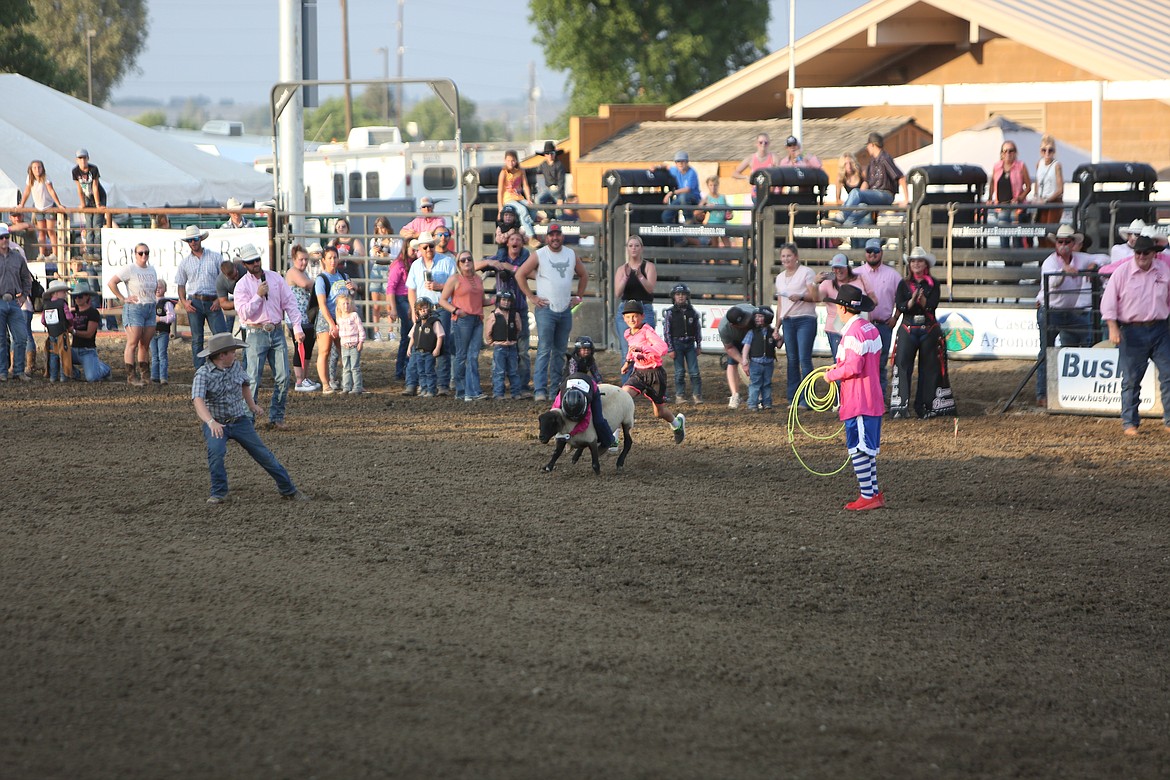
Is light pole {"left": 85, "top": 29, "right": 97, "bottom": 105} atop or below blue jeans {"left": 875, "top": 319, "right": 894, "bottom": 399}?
atop

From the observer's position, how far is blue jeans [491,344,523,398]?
54.5ft

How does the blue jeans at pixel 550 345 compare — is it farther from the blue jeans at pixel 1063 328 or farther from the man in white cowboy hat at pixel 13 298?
the man in white cowboy hat at pixel 13 298

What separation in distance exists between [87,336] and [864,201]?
430 inches

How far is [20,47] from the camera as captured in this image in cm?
4006

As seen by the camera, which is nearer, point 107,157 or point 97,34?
point 107,157

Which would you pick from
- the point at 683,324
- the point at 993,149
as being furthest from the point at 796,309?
the point at 993,149

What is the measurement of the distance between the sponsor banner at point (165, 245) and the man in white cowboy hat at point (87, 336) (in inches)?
83.2

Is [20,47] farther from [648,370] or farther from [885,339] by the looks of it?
[885,339]

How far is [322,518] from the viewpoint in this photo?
10.3m

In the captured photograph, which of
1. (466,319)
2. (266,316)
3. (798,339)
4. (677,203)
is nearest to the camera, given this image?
(266,316)

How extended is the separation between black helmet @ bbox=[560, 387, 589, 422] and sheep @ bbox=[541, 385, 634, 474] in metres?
0.16

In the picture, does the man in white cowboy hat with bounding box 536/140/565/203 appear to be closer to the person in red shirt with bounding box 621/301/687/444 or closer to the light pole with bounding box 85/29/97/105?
the person in red shirt with bounding box 621/301/687/444

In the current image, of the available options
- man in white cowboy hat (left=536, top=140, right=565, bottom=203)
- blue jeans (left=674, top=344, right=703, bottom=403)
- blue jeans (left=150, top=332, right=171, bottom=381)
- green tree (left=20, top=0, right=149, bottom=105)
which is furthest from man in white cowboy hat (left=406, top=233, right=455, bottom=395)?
green tree (left=20, top=0, right=149, bottom=105)

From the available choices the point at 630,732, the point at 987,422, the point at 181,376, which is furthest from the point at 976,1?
the point at 630,732
